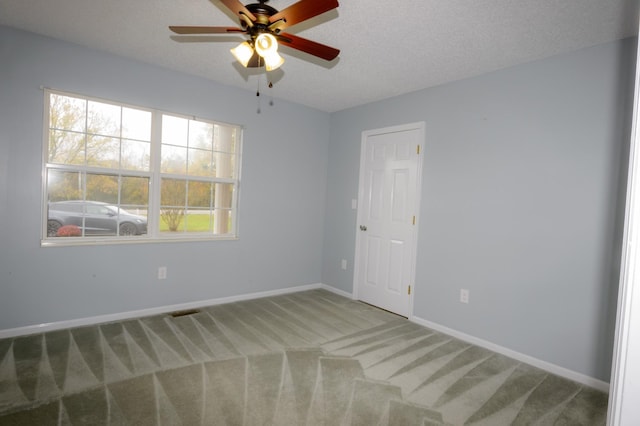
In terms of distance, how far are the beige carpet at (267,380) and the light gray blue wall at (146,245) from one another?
0.35 m

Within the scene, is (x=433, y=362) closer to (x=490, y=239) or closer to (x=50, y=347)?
(x=490, y=239)

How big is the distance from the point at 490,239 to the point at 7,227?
13.5 ft

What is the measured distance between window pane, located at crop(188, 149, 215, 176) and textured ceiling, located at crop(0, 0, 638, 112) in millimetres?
853

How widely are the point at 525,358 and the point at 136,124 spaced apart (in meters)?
4.14

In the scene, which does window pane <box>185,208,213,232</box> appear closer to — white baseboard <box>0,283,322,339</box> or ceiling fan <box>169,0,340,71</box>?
white baseboard <box>0,283,322,339</box>

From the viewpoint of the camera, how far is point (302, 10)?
166cm

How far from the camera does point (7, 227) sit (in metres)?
2.64

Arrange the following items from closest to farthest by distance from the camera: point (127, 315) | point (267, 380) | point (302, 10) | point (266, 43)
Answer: point (302, 10) → point (266, 43) → point (267, 380) → point (127, 315)

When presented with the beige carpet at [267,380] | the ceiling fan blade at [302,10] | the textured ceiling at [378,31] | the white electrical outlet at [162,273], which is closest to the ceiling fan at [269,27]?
the ceiling fan blade at [302,10]

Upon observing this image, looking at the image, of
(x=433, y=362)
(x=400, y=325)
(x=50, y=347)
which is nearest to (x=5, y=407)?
(x=50, y=347)

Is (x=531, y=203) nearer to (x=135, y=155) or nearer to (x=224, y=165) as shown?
(x=224, y=165)

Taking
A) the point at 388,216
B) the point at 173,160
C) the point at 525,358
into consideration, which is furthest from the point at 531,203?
the point at 173,160

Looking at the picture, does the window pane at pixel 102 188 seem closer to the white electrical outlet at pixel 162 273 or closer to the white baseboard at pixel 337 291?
the white electrical outlet at pixel 162 273

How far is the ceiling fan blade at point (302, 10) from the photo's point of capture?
1.58 m
